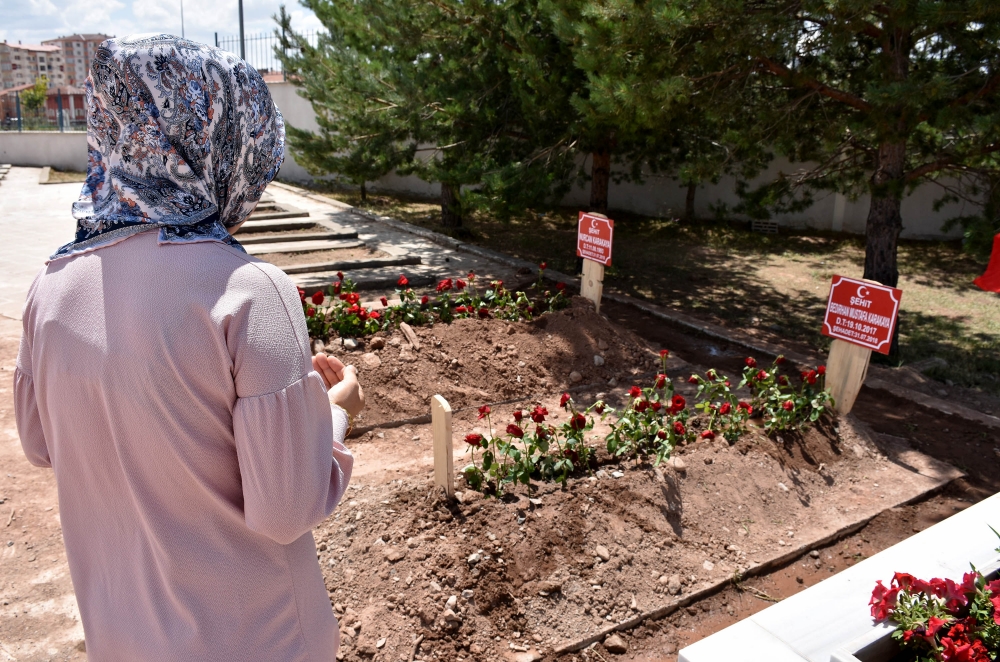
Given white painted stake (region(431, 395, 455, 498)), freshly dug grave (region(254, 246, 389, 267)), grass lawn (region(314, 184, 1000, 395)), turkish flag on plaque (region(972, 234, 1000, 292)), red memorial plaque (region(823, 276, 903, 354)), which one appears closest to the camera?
white painted stake (region(431, 395, 455, 498))

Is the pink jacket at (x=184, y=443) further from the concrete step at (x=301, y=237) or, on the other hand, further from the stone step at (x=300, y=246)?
the concrete step at (x=301, y=237)

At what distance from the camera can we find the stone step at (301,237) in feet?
34.8

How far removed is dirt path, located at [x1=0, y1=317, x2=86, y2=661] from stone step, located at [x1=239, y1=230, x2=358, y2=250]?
6280 millimetres

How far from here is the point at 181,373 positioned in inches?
44.6

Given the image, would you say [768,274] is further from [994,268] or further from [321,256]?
[321,256]

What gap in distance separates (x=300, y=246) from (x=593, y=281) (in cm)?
507

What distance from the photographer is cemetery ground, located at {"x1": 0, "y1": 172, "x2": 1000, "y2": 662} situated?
9.90 feet

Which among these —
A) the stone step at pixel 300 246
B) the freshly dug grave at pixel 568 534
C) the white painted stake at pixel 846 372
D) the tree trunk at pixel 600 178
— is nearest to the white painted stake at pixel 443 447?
the freshly dug grave at pixel 568 534

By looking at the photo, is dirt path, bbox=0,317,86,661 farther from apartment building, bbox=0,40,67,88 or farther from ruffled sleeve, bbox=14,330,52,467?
apartment building, bbox=0,40,67,88

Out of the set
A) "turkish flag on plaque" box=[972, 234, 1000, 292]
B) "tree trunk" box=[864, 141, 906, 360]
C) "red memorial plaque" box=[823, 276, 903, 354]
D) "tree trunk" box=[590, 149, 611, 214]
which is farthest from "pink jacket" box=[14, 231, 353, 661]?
"tree trunk" box=[590, 149, 611, 214]

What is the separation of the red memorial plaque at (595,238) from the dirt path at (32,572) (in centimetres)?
422

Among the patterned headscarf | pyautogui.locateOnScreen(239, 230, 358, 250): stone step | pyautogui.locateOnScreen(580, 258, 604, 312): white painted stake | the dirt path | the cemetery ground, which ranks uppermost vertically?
the patterned headscarf

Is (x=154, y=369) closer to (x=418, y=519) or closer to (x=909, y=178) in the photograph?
(x=418, y=519)

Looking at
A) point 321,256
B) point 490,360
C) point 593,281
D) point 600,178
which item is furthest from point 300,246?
point 490,360
